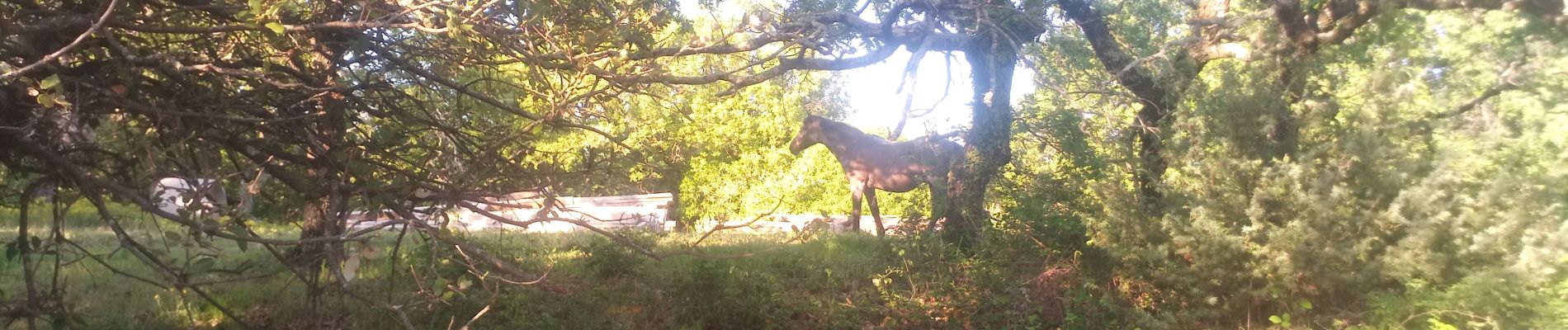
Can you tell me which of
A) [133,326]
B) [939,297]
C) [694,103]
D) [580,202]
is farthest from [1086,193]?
[580,202]

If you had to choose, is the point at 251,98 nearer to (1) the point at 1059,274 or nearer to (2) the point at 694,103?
(1) the point at 1059,274

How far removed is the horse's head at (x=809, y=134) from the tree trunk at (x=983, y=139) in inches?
164

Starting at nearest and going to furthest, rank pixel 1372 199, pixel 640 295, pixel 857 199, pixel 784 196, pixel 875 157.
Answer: pixel 784 196, pixel 1372 199, pixel 640 295, pixel 875 157, pixel 857 199

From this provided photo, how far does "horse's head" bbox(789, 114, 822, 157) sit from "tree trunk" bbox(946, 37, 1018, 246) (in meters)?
4.16

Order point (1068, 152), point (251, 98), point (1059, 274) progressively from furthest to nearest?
point (1068, 152) → point (1059, 274) → point (251, 98)

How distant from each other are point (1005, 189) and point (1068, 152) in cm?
69

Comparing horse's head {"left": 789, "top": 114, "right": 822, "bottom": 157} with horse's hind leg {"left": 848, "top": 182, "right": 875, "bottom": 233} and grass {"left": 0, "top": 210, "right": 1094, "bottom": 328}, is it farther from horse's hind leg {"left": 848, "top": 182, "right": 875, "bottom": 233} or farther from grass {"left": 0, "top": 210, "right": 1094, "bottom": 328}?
grass {"left": 0, "top": 210, "right": 1094, "bottom": 328}

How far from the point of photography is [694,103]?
17844 millimetres

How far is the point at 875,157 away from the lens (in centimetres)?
1176

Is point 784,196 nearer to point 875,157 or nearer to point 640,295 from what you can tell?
point 640,295

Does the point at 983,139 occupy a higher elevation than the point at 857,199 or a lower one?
higher

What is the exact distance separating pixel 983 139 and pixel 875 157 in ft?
12.1

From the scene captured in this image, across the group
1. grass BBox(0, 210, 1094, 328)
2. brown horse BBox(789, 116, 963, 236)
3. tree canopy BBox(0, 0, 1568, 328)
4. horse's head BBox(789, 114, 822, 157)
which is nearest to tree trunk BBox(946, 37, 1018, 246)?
tree canopy BBox(0, 0, 1568, 328)

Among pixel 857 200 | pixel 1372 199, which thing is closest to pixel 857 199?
pixel 857 200
